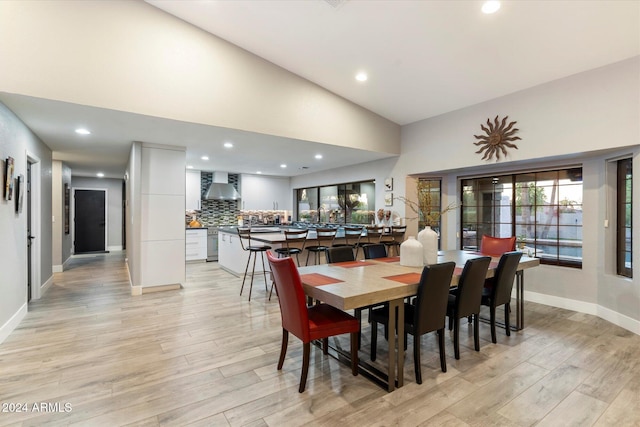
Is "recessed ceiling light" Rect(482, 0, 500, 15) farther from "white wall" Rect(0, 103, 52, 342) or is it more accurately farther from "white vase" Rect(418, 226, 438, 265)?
"white wall" Rect(0, 103, 52, 342)

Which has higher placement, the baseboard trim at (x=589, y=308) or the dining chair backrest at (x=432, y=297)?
the dining chair backrest at (x=432, y=297)

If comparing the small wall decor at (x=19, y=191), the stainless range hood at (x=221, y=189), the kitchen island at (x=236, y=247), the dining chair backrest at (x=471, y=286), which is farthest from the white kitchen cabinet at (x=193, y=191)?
the dining chair backrest at (x=471, y=286)

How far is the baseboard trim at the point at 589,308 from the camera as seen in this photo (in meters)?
3.56

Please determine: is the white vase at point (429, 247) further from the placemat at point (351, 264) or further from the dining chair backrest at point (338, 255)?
the dining chair backrest at point (338, 255)

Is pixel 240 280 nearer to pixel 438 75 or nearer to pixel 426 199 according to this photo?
pixel 426 199

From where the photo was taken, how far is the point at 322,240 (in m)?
5.41

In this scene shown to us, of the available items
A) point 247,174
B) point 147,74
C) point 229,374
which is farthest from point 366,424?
point 247,174

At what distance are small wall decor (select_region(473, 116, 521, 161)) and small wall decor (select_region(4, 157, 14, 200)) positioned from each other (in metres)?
5.93

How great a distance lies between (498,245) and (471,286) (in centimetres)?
186

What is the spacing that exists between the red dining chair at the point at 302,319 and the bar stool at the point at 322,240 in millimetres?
2433

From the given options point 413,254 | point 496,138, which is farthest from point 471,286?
point 496,138

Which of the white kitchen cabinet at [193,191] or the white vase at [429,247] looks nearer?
the white vase at [429,247]

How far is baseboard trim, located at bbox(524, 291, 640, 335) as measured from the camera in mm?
3564

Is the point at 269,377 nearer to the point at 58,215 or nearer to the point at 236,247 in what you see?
the point at 236,247
